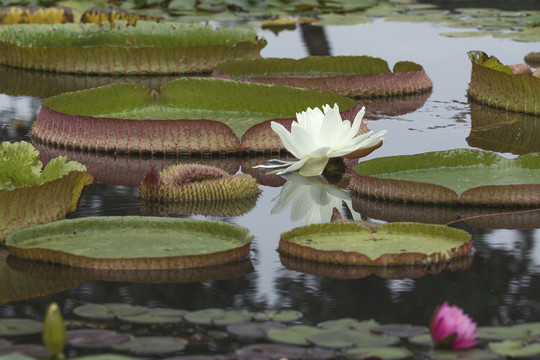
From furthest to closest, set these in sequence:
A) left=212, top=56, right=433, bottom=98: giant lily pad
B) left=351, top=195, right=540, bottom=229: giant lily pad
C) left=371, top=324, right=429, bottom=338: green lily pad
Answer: left=212, top=56, right=433, bottom=98: giant lily pad, left=351, top=195, right=540, bottom=229: giant lily pad, left=371, top=324, right=429, bottom=338: green lily pad

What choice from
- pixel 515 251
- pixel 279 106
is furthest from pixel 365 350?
pixel 279 106

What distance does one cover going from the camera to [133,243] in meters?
4.03

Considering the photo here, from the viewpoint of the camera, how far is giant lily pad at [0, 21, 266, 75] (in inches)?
376

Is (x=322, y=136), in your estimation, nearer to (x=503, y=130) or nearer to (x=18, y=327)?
(x=503, y=130)

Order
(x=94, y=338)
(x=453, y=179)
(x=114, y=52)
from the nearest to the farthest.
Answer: (x=94, y=338), (x=453, y=179), (x=114, y=52)

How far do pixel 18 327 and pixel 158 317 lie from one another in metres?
0.41

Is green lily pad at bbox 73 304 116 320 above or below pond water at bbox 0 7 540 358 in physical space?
above

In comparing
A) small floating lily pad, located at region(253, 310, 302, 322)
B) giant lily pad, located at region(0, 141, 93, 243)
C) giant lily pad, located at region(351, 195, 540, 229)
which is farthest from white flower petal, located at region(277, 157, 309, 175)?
small floating lily pad, located at region(253, 310, 302, 322)

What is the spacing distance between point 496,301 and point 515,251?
2.31 ft

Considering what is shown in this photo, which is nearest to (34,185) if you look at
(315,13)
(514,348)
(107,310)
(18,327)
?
(107,310)

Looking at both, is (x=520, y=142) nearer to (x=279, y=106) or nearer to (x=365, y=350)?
(x=279, y=106)

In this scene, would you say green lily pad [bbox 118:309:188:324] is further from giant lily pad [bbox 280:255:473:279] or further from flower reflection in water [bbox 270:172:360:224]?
flower reflection in water [bbox 270:172:360:224]

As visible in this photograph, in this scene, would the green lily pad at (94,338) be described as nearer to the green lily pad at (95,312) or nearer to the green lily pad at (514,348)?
the green lily pad at (95,312)

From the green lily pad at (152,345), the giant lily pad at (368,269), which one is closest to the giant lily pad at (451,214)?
the giant lily pad at (368,269)
